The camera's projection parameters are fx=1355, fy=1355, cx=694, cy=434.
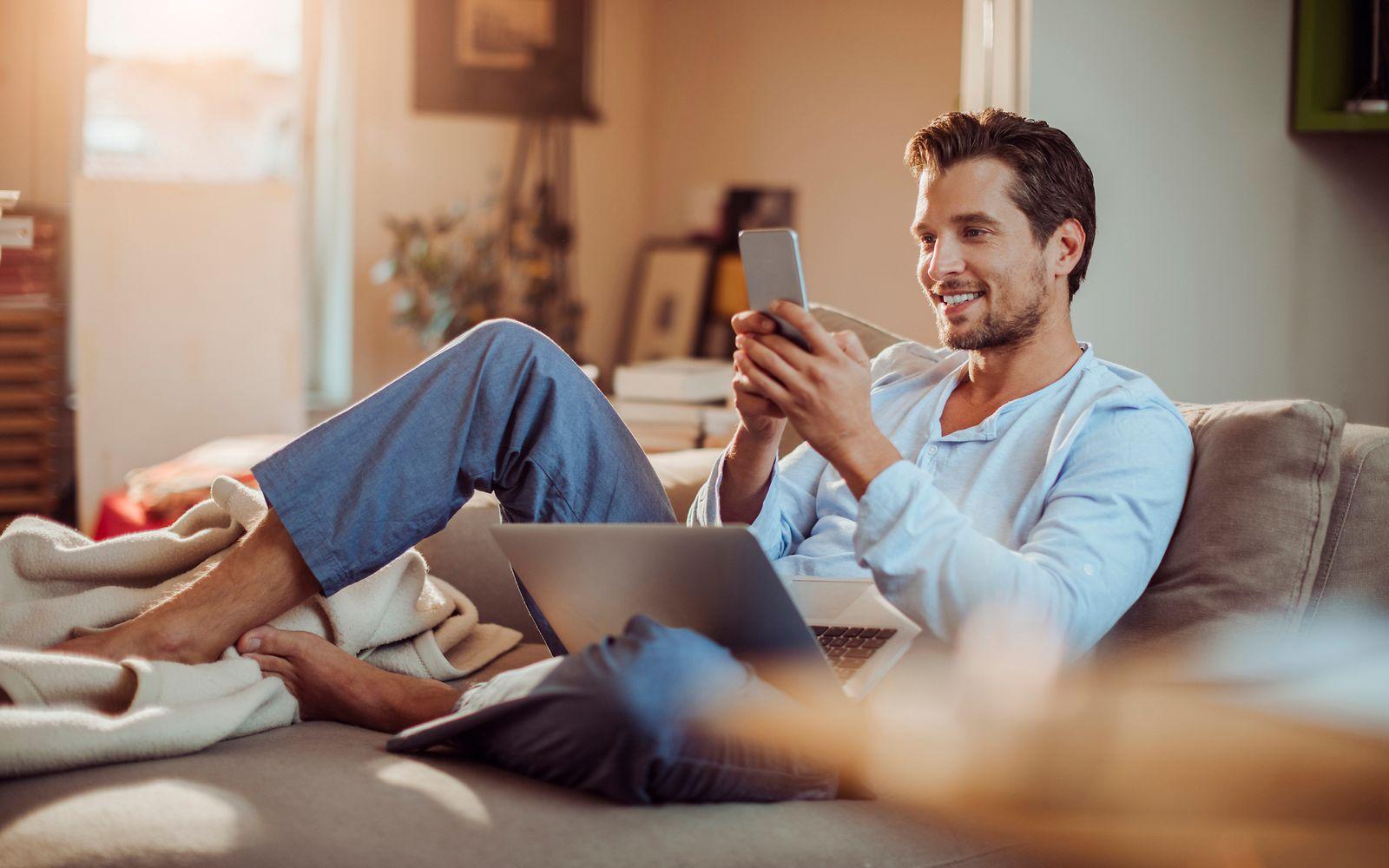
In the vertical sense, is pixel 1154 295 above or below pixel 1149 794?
above

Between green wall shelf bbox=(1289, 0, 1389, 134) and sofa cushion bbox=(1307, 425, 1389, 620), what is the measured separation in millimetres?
1067

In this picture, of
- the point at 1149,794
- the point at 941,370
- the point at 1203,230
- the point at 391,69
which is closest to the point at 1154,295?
the point at 1203,230

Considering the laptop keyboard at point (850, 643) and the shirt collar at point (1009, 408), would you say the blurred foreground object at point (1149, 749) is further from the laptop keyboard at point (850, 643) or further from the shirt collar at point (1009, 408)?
the shirt collar at point (1009, 408)

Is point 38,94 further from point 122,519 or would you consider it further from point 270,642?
point 270,642

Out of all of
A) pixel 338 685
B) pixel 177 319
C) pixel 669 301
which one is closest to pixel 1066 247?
pixel 338 685

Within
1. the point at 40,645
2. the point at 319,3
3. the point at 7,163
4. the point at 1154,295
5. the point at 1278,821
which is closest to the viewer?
the point at 1278,821

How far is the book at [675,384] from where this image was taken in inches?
123

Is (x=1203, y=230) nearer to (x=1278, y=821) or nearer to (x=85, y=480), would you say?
(x=1278, y=821)

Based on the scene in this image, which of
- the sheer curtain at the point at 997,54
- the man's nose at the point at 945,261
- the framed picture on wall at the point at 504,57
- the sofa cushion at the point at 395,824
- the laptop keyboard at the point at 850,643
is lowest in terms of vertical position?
the sofa cushion at the point at 395,824

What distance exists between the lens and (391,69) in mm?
4461

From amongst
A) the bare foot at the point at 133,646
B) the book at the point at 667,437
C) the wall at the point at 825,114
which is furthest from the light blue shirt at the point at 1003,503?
the wall at the point at 825,114

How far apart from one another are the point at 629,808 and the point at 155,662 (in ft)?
1.75

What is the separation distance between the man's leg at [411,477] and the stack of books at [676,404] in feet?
4.52

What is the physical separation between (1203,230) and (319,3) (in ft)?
9.89
